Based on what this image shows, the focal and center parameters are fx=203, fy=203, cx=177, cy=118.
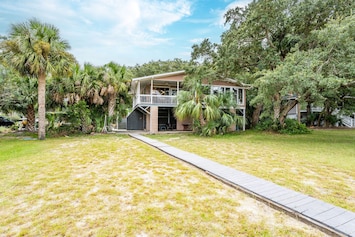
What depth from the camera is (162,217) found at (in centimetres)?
306

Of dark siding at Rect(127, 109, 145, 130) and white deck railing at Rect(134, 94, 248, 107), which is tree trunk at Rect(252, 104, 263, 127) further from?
dark siding at Rect(127, 109, 145, 130)

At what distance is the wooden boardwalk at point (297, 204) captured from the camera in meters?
2.81

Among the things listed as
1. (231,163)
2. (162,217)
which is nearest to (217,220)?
(162,217)

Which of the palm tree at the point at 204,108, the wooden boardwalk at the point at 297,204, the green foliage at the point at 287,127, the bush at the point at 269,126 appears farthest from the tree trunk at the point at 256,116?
the wooden boardwalk at the point at 297,204

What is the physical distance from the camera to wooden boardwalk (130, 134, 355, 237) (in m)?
2.81

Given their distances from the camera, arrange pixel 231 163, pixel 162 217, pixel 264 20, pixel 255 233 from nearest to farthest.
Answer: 1. pixel 255 233
2. pixel 162 217
3. pixel 231 163
4. pixel 264 20

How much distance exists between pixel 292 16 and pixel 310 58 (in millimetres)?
4757

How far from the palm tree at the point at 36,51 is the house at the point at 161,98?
5683mm

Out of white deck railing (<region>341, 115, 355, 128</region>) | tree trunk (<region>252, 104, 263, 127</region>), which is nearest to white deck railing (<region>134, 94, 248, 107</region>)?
tree trunk (<region>252, 104, 263, 127</region>)

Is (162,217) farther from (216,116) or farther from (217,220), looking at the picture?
(216,116)

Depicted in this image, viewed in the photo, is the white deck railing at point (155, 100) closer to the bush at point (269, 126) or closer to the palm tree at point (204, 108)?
the palm tree at point (204, 108)

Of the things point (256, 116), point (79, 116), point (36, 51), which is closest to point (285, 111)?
point (256, 116)

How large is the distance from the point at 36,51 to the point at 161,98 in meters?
8.73

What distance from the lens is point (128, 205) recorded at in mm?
3461
